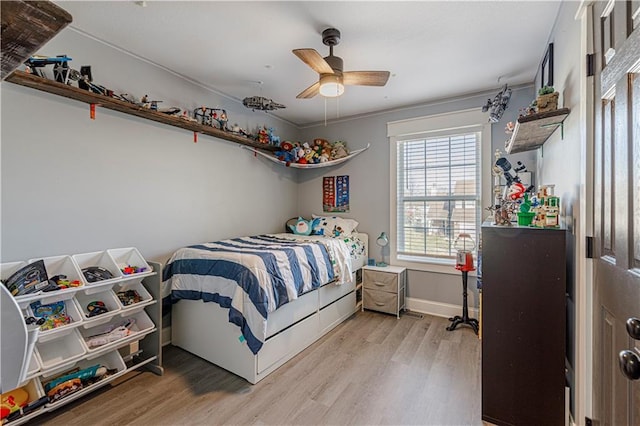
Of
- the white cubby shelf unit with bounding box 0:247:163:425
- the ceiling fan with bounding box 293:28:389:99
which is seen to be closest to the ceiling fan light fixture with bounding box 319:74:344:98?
the ceiling fan with bounding box 293:28:389:99

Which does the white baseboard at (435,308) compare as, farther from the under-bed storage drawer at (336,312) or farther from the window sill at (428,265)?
the under-bed storage drawer at (336,312)

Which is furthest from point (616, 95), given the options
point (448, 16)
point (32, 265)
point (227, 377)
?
point (32, 265)

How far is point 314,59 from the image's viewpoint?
196cm

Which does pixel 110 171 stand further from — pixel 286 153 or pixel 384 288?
pixel 384 288

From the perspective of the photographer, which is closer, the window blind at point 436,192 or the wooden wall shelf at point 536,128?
the wooden wall shelf at point 536,128

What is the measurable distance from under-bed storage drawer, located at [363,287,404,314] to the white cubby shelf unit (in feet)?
7.59

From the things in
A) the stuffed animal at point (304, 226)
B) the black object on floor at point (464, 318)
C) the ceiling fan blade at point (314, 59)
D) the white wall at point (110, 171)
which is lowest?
the black object on floor at point (464, 318)

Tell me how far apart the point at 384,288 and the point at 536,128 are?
88.6 inches

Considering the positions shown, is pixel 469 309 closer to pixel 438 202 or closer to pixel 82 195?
pixel 438 202

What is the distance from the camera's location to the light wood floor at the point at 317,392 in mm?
1824

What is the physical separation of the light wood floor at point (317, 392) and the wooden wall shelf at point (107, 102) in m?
2.08

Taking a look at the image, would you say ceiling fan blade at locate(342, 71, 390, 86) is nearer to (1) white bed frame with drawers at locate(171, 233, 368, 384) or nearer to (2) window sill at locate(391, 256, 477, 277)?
(1) white bed frame with drawers at locate(171, 233, 368, 384)

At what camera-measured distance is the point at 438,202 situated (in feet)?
11.9

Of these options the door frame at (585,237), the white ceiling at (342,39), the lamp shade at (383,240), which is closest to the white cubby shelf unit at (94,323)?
the white ceiling at (342,39)
